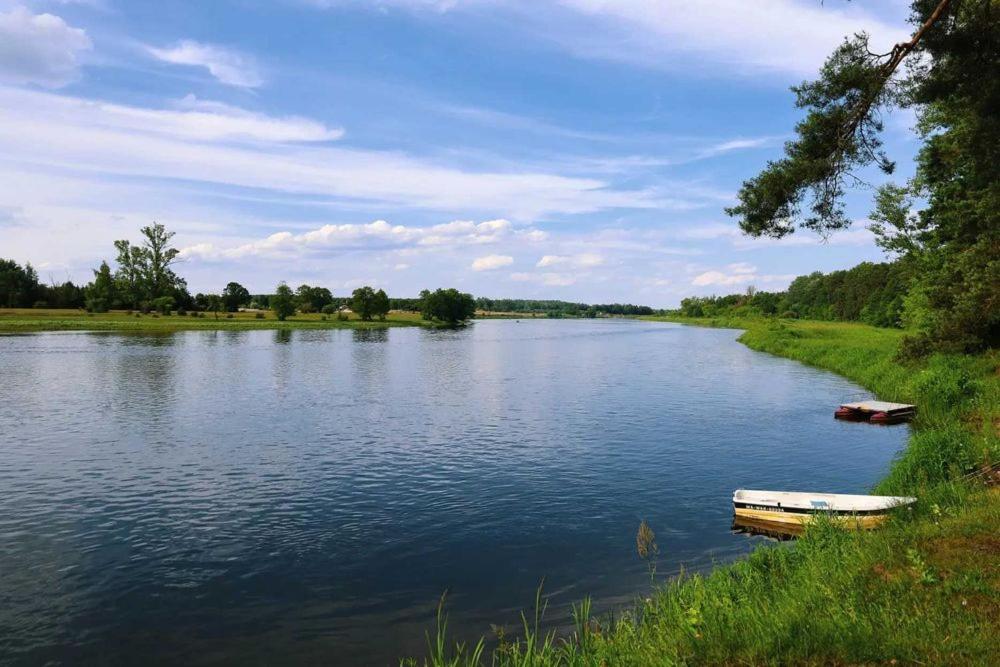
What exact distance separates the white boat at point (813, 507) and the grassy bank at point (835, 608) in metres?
1.00

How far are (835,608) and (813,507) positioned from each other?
924 centimetres

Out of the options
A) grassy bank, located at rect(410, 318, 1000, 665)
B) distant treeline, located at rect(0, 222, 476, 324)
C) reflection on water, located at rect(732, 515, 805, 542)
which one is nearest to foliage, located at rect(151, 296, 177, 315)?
distant treeline, located at rect(0, 222, 476, 324)

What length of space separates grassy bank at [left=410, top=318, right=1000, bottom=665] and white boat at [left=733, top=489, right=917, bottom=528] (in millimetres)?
998

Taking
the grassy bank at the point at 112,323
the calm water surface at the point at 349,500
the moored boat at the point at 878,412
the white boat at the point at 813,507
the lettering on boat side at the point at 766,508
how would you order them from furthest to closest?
1. the grassy bank at the point at 112,323
2. the moored boat at the point at 878,412
3. the lettering on boat side at the point at 766,508
4. the white boat at the point at 813,507
5. the calm water surface at the point at 349,500

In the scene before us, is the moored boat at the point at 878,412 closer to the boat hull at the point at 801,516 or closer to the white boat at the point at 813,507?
the white boat at the point at 813,507

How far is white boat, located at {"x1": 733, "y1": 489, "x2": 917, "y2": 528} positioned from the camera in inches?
648

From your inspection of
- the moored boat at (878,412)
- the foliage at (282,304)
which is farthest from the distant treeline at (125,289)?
the moored boat at (878,412)

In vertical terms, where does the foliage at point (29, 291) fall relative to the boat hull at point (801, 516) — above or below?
above

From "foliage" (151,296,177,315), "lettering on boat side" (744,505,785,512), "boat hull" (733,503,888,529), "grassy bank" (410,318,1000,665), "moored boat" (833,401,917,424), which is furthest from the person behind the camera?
"foliage" (151,296,177,315)

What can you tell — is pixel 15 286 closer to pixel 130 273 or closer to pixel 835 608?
pixel 130 273

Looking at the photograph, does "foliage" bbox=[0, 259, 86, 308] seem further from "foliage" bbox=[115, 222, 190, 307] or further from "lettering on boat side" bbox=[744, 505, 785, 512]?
"lettering on boat side" bbox=[744, 505, 785, 512]

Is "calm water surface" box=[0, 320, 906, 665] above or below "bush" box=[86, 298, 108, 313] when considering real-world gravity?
below

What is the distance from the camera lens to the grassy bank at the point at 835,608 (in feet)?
26.5

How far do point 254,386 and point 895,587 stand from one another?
49.4 meters
